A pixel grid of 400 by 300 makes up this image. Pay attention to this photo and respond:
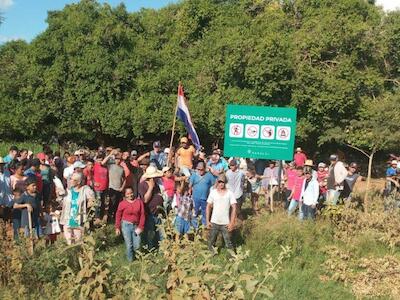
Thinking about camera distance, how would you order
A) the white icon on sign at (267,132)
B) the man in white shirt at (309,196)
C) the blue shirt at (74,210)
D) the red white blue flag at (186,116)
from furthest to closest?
the red white blue flag at (186,116) → the white icon on sign at (267,132) → the man in white shirt at (309,196) → the blue shirt at (74,210)

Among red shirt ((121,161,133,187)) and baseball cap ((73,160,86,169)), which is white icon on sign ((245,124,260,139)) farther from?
baseball cap ((73,160,86,169))

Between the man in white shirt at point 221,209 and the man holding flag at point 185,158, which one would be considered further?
the man holding flag at point 185,158

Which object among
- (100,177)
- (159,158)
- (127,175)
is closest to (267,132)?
(159,158)

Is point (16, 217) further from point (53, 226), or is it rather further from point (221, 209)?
point (221, 209)

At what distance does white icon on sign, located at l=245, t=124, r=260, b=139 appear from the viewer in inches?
483

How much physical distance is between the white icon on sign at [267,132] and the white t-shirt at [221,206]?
12.8 ft

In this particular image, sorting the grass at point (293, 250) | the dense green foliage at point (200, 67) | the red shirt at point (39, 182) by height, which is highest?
the dense green foliage at point (200, 67)

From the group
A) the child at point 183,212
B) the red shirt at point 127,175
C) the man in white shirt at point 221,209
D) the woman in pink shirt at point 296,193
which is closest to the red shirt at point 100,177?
the red shirt at point 127,175

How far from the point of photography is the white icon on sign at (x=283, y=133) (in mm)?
12125

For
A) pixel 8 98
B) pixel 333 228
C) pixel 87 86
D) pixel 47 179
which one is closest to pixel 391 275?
pixel 333 228

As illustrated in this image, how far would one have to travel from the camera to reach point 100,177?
10.6m

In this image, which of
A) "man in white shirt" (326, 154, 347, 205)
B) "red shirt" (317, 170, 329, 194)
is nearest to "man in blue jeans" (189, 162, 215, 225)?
"man in white shirt" (326, 154, 347, 205)

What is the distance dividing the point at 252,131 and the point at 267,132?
1.19ft

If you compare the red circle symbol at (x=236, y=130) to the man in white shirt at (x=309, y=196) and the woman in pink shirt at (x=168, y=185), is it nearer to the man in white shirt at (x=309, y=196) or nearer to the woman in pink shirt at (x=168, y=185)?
the man in white shirt at (x=309, y=196)
